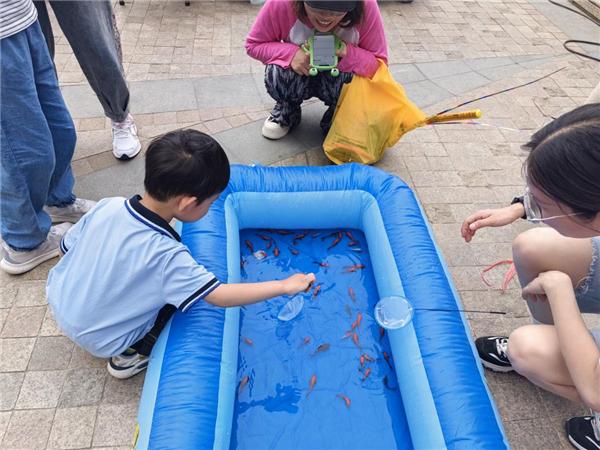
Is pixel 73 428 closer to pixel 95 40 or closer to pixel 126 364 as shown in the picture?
pixel 126 364

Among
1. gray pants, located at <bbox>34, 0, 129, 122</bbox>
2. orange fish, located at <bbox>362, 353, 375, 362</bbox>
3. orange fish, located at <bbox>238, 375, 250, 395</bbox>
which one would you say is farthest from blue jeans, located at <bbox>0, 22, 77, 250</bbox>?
orange fish, located at <bbox>362, 353, 375, 362</bbox>

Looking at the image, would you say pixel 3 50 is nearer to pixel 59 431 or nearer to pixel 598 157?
pixel 59 431

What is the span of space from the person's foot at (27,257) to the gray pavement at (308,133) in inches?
2.1

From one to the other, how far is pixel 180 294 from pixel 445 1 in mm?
6162

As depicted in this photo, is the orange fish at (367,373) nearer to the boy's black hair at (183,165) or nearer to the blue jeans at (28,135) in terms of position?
the boy's black hair at (183,165)

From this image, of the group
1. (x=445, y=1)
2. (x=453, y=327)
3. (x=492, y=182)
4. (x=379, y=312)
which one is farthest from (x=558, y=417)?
(x=445, y=1)

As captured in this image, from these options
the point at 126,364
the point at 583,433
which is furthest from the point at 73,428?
the point at 583,433

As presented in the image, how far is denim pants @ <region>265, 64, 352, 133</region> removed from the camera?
10.6 feet

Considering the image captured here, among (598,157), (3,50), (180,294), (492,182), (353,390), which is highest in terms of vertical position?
(598,157)

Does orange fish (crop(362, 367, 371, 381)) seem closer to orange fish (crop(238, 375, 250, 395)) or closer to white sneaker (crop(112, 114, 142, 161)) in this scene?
orange fish (crop(238, 375, 250, 395))

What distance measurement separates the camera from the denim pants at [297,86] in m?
3.24

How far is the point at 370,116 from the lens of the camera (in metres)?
3.12

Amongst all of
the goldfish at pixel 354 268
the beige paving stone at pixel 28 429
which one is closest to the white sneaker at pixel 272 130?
the goldfish at pixel 354 268

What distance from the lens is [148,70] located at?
14.3 feet
